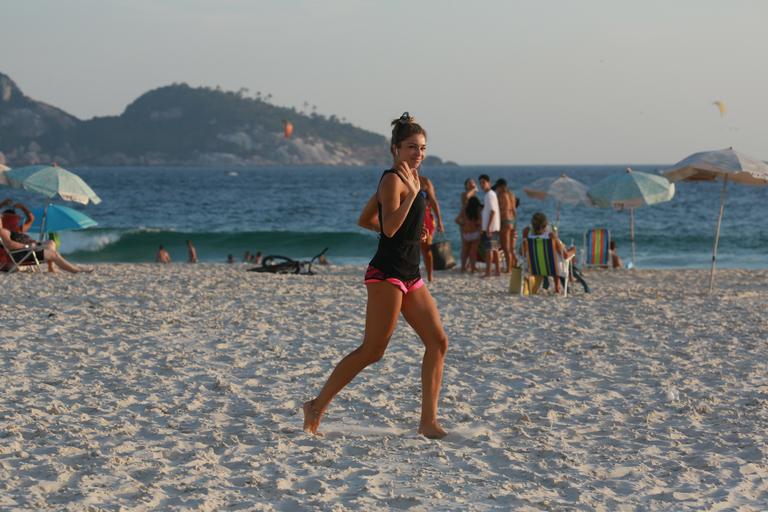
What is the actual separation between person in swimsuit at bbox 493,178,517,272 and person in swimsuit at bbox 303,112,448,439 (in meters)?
8.47

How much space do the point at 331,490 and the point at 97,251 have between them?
79.6 ft

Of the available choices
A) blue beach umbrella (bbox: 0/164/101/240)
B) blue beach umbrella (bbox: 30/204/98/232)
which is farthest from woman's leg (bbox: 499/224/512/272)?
blue beach umbrella (bbox: 30/204/98/232)

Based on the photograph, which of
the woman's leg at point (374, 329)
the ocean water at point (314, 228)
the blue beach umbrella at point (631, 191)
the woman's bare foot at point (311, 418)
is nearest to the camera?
the woman's leg at point (374, 329)

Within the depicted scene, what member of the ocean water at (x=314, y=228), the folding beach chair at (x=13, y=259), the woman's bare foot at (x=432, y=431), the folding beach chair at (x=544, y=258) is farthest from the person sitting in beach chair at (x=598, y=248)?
the woman's bare foot at (x=432, y=431)

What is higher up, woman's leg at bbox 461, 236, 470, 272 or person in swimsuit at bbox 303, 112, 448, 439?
person in swimsuit at bbox 303, 112, 448, 439

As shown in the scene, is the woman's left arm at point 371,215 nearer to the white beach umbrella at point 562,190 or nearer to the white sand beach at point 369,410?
the white sand beach at point 369,410

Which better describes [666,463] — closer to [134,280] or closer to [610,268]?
[134,280]

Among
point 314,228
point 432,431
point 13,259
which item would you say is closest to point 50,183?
point 13,259

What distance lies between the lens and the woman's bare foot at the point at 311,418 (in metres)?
4.69

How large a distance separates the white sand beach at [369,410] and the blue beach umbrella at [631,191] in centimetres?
568

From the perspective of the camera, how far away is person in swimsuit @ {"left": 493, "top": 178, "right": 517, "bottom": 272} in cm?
1309

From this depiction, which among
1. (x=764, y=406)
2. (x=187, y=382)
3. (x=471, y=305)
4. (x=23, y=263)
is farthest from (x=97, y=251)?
(x=764, y=406)

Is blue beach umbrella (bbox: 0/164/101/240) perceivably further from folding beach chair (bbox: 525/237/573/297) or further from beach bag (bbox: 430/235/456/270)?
folding beach chair (bbox: 525/237/573/297)

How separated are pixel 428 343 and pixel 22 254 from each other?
9.07 m
